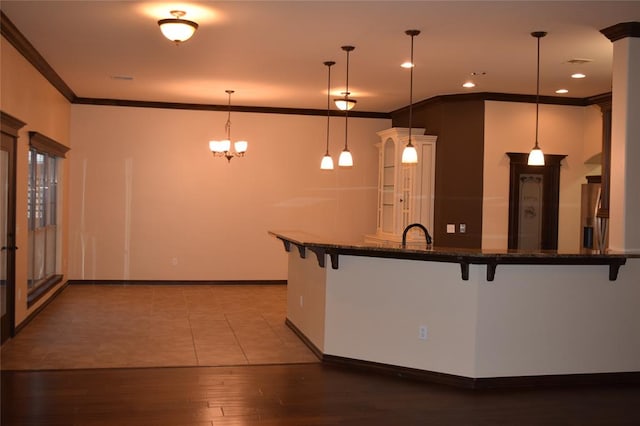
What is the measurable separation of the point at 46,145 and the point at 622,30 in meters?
6.25

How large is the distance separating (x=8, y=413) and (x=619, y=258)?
14.8 feet

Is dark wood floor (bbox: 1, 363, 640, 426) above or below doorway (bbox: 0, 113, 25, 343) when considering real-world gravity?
below

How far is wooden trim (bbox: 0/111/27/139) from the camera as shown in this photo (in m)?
5.92

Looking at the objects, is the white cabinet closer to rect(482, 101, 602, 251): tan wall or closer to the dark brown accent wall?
the dark brown accent wall

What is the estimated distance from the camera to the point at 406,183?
375 inches

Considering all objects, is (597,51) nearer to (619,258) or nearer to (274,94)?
(619,258)

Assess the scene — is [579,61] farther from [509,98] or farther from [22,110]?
[22,110]

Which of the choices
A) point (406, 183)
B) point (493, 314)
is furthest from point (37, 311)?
point (493, 314)

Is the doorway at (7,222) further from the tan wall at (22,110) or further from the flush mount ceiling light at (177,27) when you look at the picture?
the flush mount ceiling light at (177,27)

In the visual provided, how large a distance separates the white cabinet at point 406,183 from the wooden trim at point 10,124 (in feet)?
16.2

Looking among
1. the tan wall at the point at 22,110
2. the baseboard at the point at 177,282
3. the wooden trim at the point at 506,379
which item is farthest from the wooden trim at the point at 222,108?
the wooden trim at the point at 506,379

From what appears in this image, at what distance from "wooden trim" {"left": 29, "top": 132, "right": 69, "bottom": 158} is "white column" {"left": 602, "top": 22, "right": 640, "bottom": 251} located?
223 inches

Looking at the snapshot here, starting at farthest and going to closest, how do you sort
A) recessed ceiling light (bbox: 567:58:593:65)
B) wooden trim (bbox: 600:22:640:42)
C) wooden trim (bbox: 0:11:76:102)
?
recessed ceiling light (bbox: 567:58:593:65), wooden trim (bbox: 0:11:76:102), wooden trim (bbox: 600:22:640:42)

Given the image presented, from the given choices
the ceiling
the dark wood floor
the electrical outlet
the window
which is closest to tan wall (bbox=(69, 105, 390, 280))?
the window
